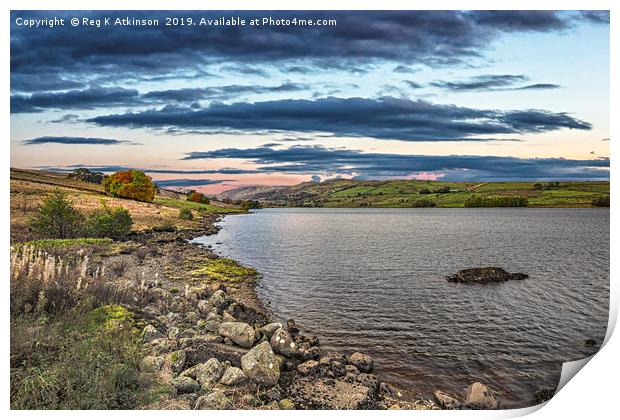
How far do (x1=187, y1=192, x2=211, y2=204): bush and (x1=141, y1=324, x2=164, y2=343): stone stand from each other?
314 cm

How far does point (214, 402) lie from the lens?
19.5 feet

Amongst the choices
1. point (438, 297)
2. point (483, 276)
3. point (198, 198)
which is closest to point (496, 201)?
point (483, 276)

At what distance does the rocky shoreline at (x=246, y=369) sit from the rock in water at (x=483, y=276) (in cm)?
582

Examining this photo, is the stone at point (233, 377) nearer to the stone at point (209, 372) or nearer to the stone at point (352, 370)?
the stone at point (209, 372)

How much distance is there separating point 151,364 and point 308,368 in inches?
97.5

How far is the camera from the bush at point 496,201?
10789 mm

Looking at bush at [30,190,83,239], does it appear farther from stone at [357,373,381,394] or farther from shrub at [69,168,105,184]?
stone at [357,373,381,394]

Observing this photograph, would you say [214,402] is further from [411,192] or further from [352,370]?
[411,192]

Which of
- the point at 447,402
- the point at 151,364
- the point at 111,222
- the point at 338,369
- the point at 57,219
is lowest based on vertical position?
the point at 447,402

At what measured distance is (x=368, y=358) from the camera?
7.23 metres

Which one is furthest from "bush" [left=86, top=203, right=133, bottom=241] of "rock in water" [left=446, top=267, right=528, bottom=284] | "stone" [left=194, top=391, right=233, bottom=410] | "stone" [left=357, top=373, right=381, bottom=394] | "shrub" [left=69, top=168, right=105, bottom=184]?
"rock in water" [left=446, top=267, right=528, bottom=284]
